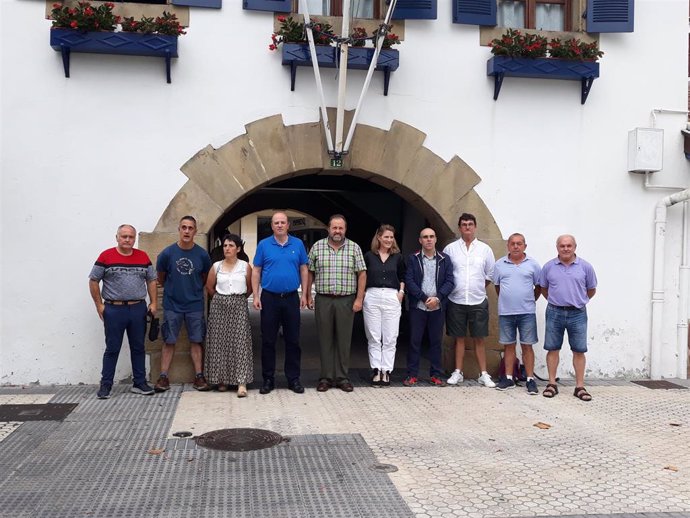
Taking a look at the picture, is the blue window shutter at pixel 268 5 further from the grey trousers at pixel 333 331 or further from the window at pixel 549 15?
the grey trousers at pixel 333 331

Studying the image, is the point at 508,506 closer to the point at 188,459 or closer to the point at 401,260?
the point at 188,459

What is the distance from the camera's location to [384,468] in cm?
452

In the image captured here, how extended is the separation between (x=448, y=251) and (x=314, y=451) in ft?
10.1

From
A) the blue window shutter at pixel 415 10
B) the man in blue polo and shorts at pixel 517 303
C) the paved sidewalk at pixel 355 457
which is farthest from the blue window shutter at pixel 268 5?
the paved sidewalk at pixel 355 457

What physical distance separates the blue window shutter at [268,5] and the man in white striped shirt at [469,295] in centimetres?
275

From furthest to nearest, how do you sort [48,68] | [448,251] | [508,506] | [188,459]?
1. [448,251]
2. [48,68]
3. [188,459]
4. [508,506]

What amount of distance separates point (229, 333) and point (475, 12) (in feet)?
13.7

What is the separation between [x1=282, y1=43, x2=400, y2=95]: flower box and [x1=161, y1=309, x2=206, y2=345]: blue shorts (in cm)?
251

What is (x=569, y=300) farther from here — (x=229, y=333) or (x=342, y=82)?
(x=229, y=333)

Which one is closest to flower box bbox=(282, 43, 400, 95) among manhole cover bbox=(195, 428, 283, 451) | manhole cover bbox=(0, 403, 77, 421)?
manhole cover bbox=(195, 428, 283, 451)

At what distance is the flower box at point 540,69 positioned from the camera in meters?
7.35

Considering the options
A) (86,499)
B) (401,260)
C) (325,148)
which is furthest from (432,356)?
(86,499)

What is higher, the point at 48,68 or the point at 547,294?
the point at 48,68

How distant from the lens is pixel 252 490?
412cm
